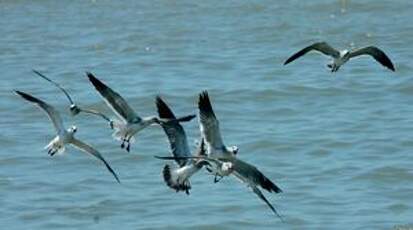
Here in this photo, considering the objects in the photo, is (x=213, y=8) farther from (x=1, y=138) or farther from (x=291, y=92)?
(x=1, y=138)

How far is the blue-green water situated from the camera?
16.5 meters

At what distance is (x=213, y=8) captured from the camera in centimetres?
2855

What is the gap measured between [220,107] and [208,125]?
1052 cm

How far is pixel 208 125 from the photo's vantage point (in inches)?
447

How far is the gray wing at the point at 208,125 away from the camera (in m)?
11.3

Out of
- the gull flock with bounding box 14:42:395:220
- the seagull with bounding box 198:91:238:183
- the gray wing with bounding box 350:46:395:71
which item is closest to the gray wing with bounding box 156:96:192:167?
the gull flock with bounding box 14:42:395:220

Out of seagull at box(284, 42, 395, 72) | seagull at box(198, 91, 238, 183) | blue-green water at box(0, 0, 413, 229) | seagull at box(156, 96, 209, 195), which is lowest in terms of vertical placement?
blue-green water at box(0, 0, 413, 229)

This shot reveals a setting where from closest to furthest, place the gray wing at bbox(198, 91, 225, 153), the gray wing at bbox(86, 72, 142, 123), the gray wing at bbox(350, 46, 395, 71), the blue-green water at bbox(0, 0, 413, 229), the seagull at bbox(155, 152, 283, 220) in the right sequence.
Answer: the seagull at bbox(155, 152, 283, 220) < the gray wing at bbox(198, 91, 225, 153) < the gray wing at bbox(86, 72, 142, 123) < the gray wing at bbox(350, 46, 395, 71) < the blue-green water at bbox(0, 0, 413, 229)

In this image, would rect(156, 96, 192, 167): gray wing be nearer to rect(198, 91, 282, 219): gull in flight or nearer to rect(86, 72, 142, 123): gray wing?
rect(86, 72, 142, 123): gray wing

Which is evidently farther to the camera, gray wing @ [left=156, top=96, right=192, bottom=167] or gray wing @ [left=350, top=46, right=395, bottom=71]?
gray wing @ [left=350, top=46, right=395, bottom=71]

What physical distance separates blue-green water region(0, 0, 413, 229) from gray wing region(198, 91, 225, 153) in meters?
4.46

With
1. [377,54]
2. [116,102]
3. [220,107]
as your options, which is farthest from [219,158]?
[220,107]

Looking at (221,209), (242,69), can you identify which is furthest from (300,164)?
(242,69)


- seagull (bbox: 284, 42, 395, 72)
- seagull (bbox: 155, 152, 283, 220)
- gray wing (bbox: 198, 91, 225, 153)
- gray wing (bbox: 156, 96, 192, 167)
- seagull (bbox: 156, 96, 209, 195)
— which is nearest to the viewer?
seagull (bbox: 155, 152, 283, 220)
